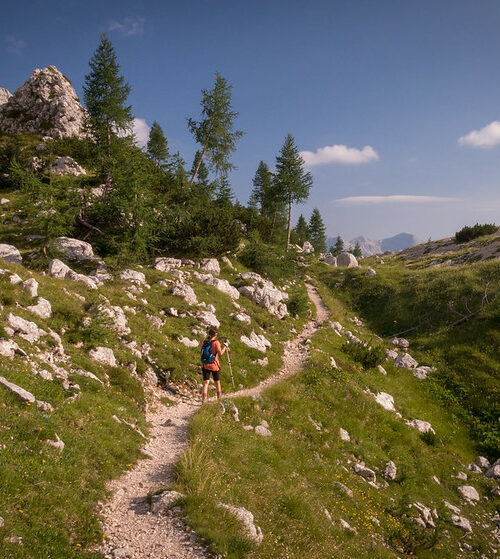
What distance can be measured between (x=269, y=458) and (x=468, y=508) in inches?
363

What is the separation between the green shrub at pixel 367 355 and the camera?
21891mm

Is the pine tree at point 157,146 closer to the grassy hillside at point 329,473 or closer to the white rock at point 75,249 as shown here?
the white rock at point 75,249

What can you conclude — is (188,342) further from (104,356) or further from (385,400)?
(385,400)

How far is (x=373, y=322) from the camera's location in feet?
110

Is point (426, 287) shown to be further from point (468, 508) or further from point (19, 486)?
point (19, 486)

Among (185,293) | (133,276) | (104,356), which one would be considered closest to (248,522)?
(104,356)

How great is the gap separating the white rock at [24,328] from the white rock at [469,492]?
733 inches

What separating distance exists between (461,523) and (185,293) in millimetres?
18502

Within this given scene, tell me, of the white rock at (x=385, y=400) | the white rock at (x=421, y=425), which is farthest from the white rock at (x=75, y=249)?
the white rock at (x=421, y=425)

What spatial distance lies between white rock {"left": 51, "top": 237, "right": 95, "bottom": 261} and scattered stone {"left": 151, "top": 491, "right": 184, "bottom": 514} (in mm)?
21867

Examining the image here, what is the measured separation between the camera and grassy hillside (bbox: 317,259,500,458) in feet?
64.0

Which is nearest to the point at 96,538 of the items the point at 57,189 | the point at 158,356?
the point at 158,356

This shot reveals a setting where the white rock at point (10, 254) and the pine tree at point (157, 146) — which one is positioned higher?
the pine tree at point (157, 146)

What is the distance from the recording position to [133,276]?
21578 mm
